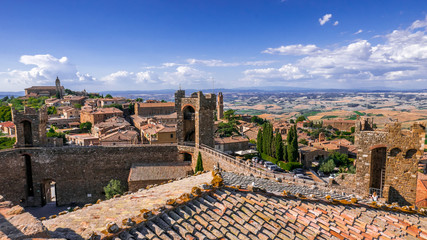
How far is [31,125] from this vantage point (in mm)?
21266

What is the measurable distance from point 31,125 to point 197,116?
13.5 meters

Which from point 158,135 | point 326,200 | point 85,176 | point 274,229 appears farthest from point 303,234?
point 158,135

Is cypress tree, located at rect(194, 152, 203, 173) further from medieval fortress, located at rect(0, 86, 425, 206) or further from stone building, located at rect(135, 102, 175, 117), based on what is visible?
stone building, located at rect(135, 102, 175, 117)

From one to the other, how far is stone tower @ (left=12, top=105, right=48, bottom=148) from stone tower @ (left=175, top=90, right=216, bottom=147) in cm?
1104

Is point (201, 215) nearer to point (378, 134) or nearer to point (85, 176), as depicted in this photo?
point (378, 134)

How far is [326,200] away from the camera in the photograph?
7.13 metres

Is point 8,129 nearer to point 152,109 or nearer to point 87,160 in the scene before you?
point 152,109

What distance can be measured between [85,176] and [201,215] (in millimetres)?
19489

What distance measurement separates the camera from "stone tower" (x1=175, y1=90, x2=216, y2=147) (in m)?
21.1

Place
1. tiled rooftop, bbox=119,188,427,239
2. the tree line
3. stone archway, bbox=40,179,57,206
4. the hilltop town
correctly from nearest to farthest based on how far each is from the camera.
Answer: tiled rooftop, bbox=119,188,427,239, the hilltop town, stone archway, bbox=40,179,57,206, the tree line

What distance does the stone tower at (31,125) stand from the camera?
69.4 feet

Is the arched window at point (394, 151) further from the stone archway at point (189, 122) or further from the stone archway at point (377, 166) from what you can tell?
the stone archway at point (189, 122)

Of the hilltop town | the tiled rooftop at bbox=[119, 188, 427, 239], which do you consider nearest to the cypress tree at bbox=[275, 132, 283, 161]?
the hilltop town

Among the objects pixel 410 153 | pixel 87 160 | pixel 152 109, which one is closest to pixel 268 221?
pixel 410 153
